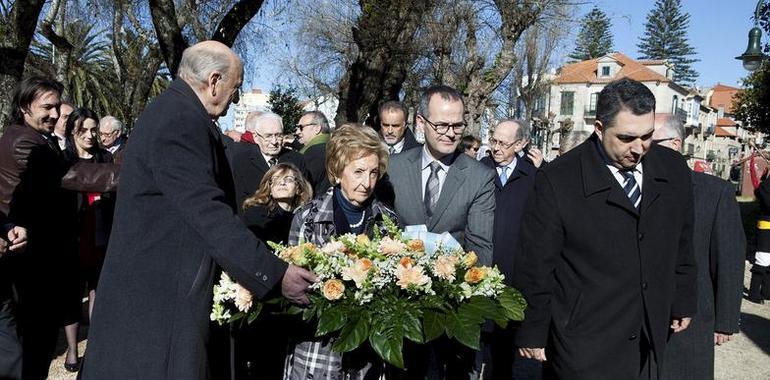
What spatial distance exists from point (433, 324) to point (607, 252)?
102 cm

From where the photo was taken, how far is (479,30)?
1898 centimetres

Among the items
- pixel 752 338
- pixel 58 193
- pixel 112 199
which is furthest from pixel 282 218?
pixel 752 338

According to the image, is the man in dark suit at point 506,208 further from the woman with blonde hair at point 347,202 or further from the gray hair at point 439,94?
the woman with blonde hair at point 347,202

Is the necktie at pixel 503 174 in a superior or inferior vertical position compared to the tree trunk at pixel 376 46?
inferior

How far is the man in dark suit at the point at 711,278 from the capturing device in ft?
11.9

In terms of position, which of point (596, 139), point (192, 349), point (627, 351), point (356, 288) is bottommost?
point (627, 351)

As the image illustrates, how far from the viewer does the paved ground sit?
5732 millimetres

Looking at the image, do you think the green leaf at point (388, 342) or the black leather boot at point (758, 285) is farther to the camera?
the black leather boot at point (758, 285)

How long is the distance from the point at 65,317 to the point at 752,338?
7334 millimetres

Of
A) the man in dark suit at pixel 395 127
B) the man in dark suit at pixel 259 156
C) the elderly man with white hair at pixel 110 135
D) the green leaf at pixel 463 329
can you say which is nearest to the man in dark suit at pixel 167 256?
the green leaf at pixel 463 329

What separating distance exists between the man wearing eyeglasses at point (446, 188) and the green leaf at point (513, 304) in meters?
0.76

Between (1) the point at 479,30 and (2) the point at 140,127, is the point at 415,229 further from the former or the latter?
(1) the point at 479,30

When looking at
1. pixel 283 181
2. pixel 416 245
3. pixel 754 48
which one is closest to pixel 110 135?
pixel 283 181

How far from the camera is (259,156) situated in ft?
19.4
